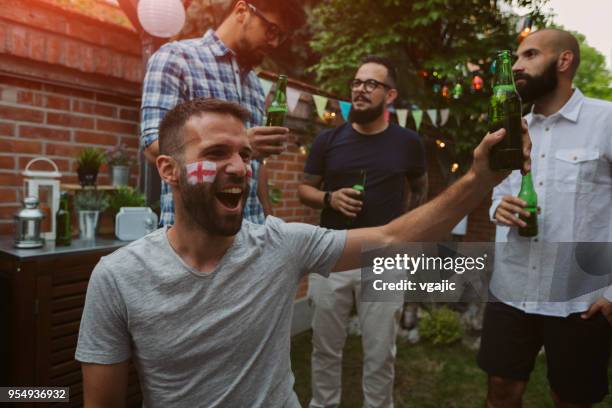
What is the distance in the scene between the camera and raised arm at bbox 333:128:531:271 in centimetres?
140

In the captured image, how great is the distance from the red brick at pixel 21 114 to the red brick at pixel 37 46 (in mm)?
337

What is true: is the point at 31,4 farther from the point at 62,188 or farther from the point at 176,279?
the point at 176,279

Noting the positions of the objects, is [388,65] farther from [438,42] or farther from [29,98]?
[438,42]

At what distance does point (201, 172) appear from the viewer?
143 cm

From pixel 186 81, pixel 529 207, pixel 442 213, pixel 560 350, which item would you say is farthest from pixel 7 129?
pixel 560 350

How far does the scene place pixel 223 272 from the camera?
56.7 inches

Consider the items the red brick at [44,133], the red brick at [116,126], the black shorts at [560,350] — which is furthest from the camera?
the red brick at [116,126]

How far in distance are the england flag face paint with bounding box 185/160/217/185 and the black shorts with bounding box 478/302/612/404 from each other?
1809 millimetres

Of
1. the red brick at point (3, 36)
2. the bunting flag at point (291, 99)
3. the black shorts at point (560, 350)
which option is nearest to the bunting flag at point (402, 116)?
the bunting flag at point (291, 99)

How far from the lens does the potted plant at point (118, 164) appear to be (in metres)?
3.17

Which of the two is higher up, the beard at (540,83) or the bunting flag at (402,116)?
the bunting flag at (402,116)

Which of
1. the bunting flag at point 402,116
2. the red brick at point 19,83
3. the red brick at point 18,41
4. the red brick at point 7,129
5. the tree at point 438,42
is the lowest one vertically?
the red brick at point 7,129

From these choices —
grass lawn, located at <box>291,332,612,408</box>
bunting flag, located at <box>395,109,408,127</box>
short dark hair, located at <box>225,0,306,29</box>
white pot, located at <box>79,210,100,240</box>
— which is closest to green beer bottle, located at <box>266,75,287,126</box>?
short dark hair, located at <box>225,0,306,29</box>

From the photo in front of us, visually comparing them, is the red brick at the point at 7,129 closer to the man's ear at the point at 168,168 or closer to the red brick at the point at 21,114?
the red brick at the point at 21,114
